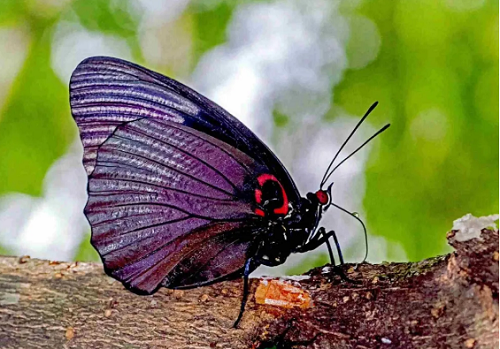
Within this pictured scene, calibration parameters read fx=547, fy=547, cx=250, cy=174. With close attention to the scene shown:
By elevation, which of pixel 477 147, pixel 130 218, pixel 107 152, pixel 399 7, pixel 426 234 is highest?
pixel 399 7

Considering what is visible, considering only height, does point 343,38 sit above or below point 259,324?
above

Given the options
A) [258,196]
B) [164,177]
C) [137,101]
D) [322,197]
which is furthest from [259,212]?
[137,101]

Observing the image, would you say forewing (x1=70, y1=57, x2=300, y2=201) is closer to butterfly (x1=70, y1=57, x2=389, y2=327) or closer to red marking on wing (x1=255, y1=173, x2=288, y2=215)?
butterfly (x1=70, y1=57, x2=389, y2=327)

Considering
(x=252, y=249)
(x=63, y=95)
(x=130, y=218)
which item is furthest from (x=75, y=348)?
(x=63, y=95)

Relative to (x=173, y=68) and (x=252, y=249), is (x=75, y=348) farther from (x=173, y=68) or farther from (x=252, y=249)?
(x=173, y=68)

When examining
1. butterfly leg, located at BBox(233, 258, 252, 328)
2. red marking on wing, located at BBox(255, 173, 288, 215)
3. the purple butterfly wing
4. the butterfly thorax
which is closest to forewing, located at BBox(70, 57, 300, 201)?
the purple butterfly wing

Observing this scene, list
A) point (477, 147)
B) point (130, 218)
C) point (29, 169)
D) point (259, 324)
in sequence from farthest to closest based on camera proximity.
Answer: point (29, 169) < point (477, 147) < point (130, 218) < point (259, 324)

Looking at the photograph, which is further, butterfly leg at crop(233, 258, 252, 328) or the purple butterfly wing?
the purple butterfly wing

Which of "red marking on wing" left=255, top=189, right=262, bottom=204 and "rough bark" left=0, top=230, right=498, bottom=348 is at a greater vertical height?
"red marking on wing" left=255, top=189, right=262, bottom=204
